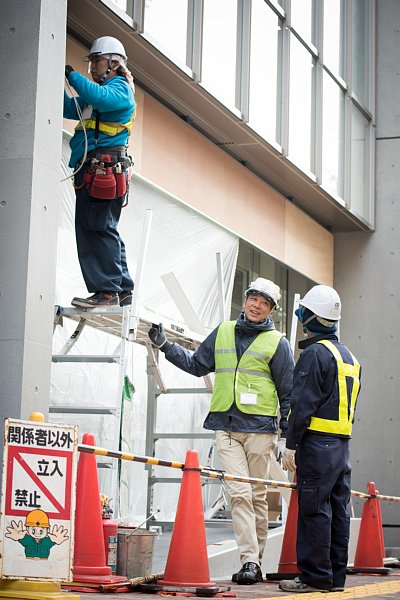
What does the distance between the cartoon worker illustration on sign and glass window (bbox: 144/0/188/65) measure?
6.59 metres

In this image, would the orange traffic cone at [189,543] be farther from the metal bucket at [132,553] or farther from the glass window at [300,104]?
the glass window at [300,104]

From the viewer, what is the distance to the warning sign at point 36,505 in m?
5.50

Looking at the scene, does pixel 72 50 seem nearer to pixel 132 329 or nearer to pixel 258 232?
pixel 132 329

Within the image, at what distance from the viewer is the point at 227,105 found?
1305 cm

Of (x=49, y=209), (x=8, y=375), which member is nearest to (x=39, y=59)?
(x=49, y=209)

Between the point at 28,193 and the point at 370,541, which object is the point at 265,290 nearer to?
the point at 28,193

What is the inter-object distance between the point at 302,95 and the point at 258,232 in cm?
222

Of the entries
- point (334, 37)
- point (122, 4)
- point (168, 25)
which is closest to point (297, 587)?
point (122, 4)

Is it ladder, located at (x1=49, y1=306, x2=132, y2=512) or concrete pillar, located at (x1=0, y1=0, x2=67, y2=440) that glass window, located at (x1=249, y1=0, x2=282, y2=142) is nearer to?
ladder, located at (x1=49, y1=306, x2=132, y2=512)

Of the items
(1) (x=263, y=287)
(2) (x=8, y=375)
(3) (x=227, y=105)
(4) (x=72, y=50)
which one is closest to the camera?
(2) (x=8, y=375)

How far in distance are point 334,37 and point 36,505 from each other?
13.5 metres

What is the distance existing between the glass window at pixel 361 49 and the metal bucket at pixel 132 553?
41.4 feet

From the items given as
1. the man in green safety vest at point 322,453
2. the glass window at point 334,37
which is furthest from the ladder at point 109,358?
the glass window at point 334,37

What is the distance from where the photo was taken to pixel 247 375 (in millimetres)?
8445
